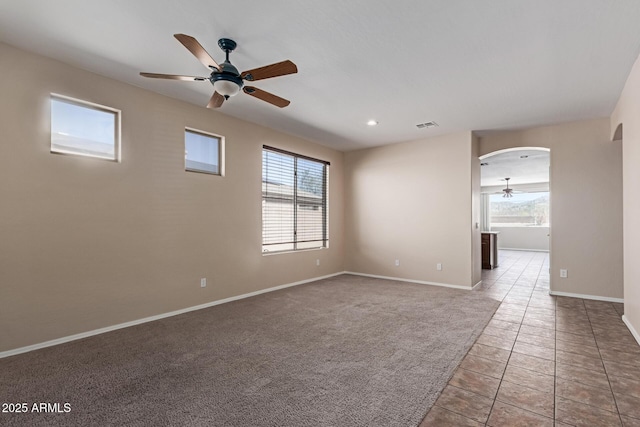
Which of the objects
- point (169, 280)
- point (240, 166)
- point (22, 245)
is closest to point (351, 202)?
point (240, 166)

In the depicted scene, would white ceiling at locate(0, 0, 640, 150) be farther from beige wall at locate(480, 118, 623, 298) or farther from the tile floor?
the tile floor

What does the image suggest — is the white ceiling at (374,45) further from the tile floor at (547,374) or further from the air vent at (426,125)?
the tile floor at (547,374)

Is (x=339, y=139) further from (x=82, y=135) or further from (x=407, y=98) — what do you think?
(x=82, y=135)

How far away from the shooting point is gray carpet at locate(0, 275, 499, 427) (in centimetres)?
188

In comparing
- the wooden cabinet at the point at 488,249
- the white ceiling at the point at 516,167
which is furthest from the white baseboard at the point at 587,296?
the white ceiling at the point at 516,167

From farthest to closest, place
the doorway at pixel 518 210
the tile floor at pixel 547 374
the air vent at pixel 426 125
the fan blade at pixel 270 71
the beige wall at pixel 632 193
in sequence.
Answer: the doorway at pixel 518 210 < the air vent at pixel 426 125 < the beige wall at pixel 632 193 < the fan blade at pixel 270 71 < the tile floor at pixel 547 374

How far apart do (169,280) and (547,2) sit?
4.51 m

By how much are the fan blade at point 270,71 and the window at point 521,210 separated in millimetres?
12623

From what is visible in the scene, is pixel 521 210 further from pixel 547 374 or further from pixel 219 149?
pixel 219 149

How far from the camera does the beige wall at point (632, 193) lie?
290cm

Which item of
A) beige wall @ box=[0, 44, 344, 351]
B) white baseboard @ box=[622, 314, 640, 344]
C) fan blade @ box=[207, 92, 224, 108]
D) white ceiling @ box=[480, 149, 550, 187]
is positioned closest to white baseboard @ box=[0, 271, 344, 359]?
beige wall @ box=[0, 44, 344, 351]

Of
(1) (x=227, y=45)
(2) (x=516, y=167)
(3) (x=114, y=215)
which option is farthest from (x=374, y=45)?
(2) (x=516, y=167)

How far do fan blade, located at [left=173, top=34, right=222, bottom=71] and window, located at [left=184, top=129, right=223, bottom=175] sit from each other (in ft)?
6.15

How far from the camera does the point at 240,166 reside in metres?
4.69
